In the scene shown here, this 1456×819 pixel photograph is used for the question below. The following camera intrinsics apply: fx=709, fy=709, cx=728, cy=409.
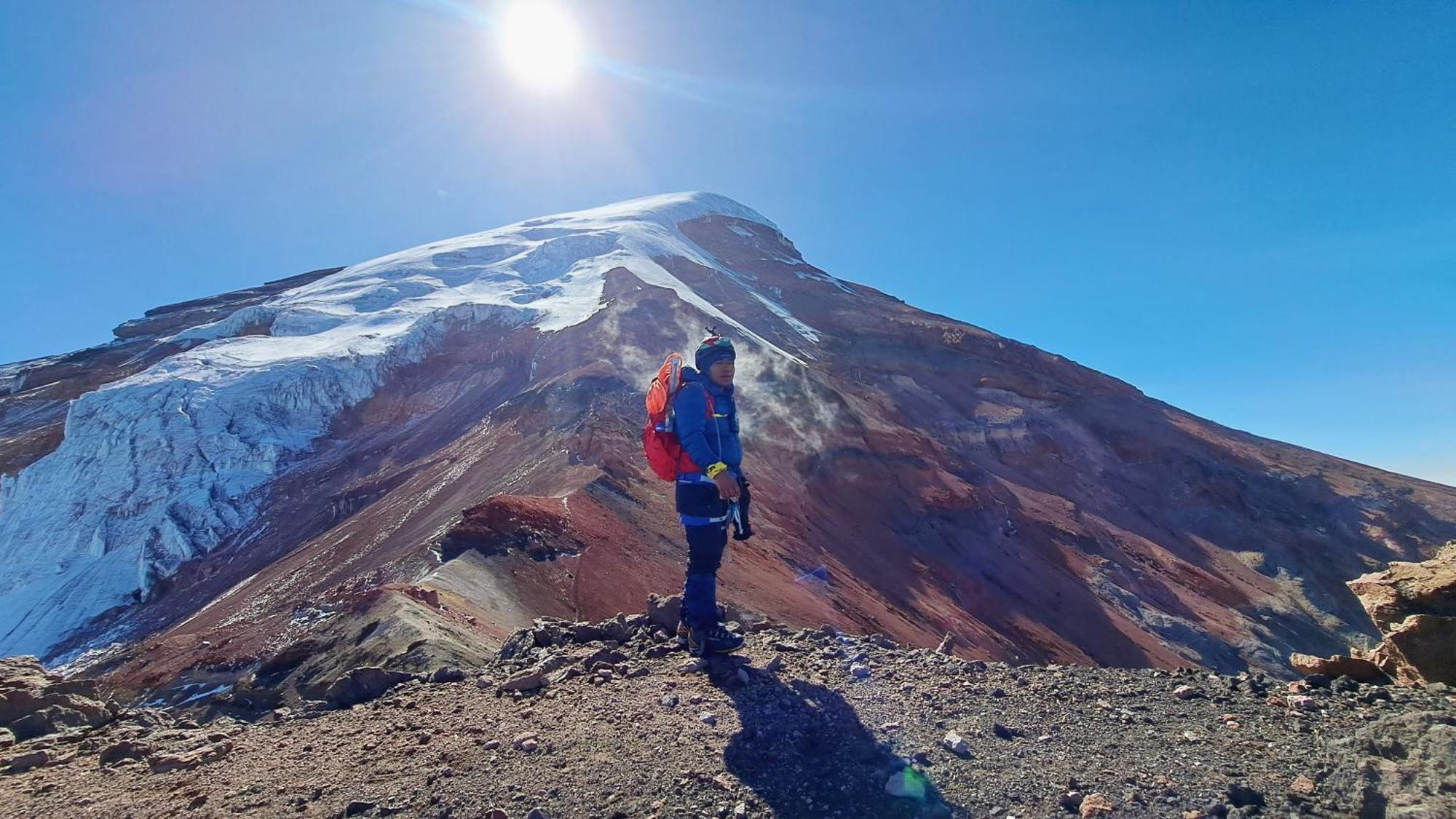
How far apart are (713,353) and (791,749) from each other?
2408mm

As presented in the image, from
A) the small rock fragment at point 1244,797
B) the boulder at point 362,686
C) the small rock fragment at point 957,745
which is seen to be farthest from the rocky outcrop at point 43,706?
the small rock fragment at point 1244,797

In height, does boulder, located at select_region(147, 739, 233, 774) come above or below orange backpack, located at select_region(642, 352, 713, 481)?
below

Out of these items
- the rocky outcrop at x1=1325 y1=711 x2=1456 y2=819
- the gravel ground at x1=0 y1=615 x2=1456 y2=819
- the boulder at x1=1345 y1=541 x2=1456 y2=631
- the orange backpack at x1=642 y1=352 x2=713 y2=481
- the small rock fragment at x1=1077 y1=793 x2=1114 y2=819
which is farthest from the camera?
the orange backpack at x1=642 y1=352 x2=713 y2=481

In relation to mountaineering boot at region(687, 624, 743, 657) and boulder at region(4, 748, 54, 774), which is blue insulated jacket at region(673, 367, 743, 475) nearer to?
mountaineering boot at region(687, 624, 743, 657)

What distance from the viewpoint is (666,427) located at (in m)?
4.57

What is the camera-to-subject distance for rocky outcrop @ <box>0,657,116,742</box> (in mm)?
4316

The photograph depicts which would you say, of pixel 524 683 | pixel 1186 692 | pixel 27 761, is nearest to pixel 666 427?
pixel 524 683

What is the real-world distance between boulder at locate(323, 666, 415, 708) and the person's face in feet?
9.72

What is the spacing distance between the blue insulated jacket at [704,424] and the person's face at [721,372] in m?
0.04

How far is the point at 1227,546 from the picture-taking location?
35.8m

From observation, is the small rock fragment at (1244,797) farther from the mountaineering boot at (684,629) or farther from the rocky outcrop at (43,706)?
the rocky outcrop at (43,706)

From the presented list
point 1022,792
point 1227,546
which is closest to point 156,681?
point 1022,792

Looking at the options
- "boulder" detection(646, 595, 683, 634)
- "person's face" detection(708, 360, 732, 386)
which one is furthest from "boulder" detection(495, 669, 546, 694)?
"person's face" detection(708, 360, 732, 386)

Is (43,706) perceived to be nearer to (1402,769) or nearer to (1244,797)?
(1244,797)
